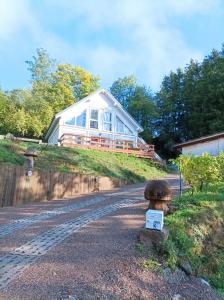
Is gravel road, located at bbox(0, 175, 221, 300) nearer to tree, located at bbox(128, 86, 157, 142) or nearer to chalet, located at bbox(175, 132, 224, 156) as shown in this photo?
chalet, located at bbox(175, 132, 224, 156)

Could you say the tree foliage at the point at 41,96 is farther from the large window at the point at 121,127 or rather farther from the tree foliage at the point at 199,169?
the tree foliage at the point at 199,169

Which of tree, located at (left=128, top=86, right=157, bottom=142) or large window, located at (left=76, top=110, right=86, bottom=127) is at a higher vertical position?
tree, located at (left=128, top=86, right=157, bottom=142)

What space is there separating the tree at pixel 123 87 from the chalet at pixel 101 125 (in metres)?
A: 21.0

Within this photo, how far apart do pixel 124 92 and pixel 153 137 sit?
12815 mm

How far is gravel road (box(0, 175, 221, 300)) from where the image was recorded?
A: 5.38m

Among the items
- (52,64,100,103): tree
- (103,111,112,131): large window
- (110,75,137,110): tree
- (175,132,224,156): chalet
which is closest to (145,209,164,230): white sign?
(175,132,224,156): chalet

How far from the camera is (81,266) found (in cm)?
613

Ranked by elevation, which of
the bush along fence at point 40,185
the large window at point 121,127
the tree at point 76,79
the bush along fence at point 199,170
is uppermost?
the tree at point 76,79

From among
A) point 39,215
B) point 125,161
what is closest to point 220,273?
point 39,215

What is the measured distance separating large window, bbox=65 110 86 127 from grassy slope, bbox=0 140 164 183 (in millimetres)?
6927

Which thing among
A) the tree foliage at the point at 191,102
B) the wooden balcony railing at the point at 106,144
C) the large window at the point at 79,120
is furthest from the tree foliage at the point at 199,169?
the tree foliage at the point at 191,102

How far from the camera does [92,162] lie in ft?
77.2

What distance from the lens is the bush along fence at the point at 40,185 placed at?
44.3 ft

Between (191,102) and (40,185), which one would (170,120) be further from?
(40,185)
